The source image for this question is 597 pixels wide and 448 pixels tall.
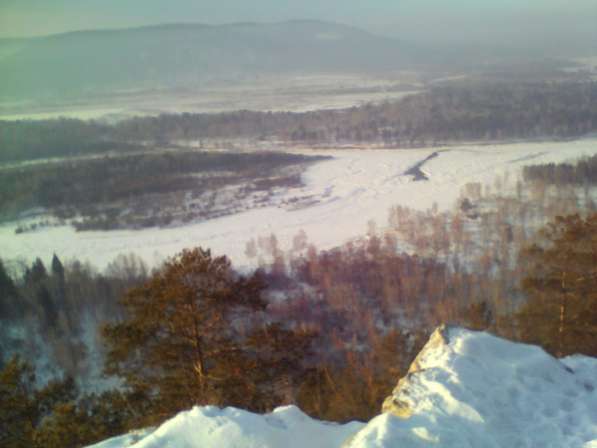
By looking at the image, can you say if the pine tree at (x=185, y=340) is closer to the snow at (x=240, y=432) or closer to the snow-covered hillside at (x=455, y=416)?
the snow-covered hillside at (x=455, y=416)

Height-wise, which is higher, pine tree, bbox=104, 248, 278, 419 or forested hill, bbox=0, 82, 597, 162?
forested hill, bbox=0, 82, 597, 162

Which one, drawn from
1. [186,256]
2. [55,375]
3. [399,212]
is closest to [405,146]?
[399,212]

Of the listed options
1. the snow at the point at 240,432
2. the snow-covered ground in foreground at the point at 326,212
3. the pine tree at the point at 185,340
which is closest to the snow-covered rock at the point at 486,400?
the snow at the point at 240,432

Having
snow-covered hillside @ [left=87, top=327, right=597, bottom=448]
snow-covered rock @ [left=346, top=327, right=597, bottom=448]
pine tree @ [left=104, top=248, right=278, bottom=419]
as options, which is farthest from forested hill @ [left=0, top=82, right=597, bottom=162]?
snow-covered rock @ [left=346, top=327, right=597, bottom=448]

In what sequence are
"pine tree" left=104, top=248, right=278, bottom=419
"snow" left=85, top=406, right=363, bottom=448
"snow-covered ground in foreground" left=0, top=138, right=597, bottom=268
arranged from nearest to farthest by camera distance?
"snow" left=85, top=406, right=363, bottom=448, "pine tree" left=104, top=248, right=278, bottom=419, "snow-covered ground in foreground" left=0, top=138, right=597, bottom=268

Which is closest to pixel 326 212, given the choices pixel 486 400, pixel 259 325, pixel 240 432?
pixel 259 325

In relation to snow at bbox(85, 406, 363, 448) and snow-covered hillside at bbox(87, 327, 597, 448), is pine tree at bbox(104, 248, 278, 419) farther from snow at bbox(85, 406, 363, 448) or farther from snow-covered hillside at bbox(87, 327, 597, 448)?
snow at bbox(85, 406, 363, 448)

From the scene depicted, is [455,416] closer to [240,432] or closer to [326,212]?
[240,432]
